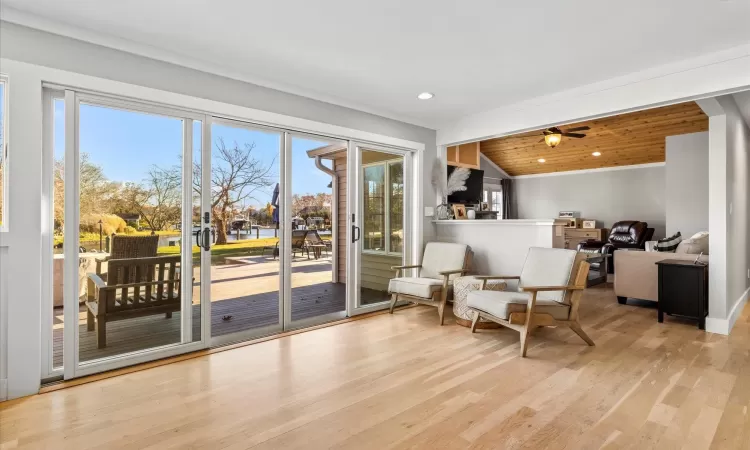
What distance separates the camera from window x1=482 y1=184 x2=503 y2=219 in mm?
10758

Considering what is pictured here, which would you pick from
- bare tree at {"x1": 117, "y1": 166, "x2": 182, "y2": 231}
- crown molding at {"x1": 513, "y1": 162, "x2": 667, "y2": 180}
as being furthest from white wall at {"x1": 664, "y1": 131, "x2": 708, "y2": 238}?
bare tree at {"x1": 117, "y1": 166, "x2": 182, "y2": 231}

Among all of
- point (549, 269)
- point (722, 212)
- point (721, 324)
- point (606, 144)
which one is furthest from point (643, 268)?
point (606, 144)

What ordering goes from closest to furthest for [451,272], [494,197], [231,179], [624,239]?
1. [231,179]
2. [451,272]
3. [624,239]
4. [494,197]

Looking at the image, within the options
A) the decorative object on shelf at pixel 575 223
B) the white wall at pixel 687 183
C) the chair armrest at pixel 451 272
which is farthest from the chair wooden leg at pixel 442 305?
the decorative object on shelf at pixel 575 223

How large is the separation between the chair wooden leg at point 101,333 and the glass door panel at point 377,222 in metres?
2.40

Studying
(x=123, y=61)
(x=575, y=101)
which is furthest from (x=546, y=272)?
(x=123, y=61)

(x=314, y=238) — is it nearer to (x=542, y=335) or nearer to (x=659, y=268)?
(x=542, y=335)

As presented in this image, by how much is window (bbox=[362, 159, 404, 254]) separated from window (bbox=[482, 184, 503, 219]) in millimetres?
5963

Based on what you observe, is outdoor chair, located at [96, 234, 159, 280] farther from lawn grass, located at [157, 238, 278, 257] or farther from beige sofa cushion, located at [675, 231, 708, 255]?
beige sofa cushion, located at [675, 231, 708, 255]

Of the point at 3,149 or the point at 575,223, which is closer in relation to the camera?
the point at 3,149

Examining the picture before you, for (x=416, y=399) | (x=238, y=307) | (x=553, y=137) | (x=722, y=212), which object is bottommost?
(x=416, y=399)

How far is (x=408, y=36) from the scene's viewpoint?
2.98 metres

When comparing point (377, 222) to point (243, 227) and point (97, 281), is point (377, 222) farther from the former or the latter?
point (97, 281)

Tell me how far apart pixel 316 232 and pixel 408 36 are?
7.58 feet
